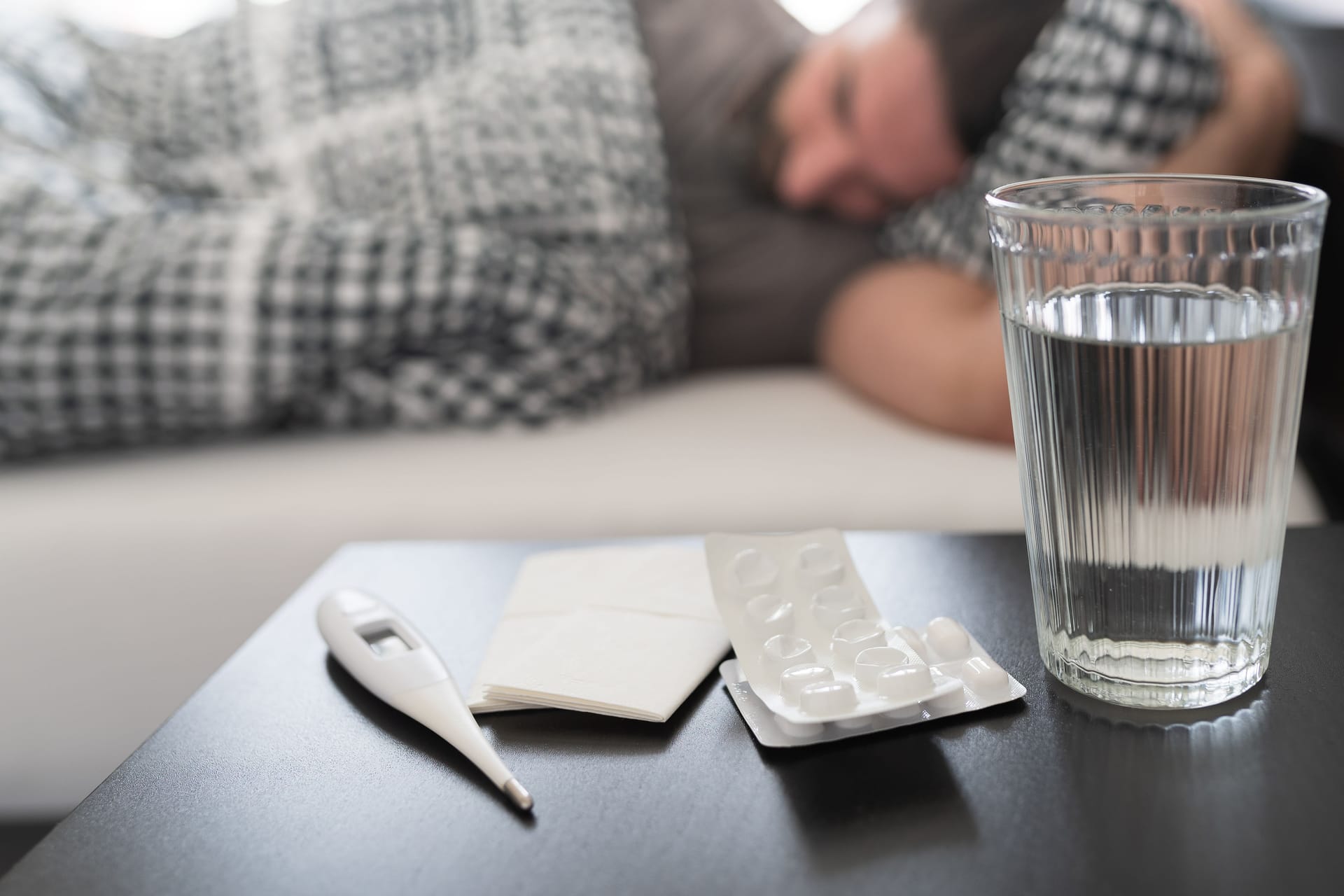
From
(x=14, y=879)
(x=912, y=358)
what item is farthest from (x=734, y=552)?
(x=912, y=358)

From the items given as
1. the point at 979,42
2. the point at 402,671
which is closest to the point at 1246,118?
the point at 979,42

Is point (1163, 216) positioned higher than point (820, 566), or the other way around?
point (1163, 216)

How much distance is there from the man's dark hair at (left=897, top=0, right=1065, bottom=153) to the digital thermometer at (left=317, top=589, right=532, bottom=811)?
78cm

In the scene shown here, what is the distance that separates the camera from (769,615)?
1.41ft

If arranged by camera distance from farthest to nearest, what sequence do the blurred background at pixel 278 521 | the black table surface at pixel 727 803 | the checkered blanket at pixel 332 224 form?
the checkered blanket at pixel 332 224
the blurred background at pixel 278 521
the black table surface at pixel 727 803

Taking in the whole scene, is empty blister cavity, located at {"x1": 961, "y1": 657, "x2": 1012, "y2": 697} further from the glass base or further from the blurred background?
the blurred background

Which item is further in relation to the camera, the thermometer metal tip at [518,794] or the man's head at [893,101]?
the man's head at [893,101]

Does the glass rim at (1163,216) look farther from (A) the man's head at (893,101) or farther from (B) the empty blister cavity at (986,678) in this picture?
(A) the man's head at (893,101)

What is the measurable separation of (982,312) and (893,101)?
0.75 feet

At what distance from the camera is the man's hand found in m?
0.91

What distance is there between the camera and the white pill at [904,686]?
14.9 inches

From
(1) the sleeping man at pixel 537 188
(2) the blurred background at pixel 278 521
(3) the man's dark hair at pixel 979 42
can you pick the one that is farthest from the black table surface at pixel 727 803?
(3) the man's dark hair at pixel 979 42

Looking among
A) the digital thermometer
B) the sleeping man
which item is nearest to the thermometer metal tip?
the digital thermometer

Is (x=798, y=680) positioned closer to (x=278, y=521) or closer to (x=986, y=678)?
(x=986, y=678)
